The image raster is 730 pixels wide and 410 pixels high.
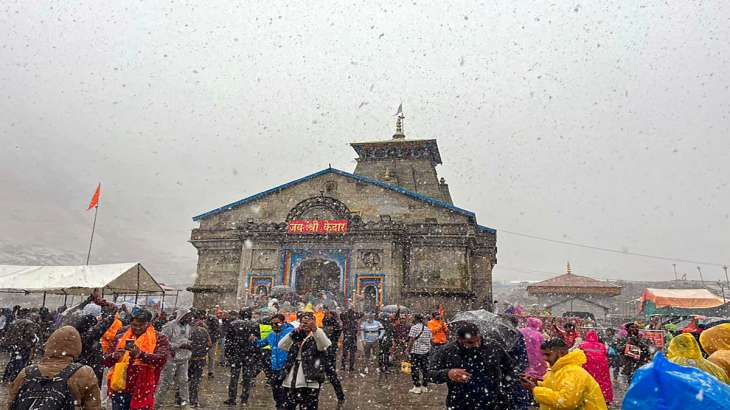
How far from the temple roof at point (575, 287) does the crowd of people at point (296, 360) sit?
1304 inches

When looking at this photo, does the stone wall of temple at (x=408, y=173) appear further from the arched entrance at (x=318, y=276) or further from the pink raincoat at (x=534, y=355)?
the pink raincoat at (x=534, y=355)

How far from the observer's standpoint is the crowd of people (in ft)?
13.2

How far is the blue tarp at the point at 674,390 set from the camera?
1.67m

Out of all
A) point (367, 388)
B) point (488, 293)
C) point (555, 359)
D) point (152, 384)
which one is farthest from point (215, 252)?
point (555, 359)

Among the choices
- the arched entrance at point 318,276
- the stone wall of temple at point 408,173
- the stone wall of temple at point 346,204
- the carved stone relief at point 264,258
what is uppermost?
the stone wall of temple at point 408,173

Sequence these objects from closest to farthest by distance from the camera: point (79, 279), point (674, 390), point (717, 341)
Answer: point (674, 390), point (717, 341), point (79, 279)

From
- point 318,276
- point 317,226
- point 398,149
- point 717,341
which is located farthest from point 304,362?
point 398,149

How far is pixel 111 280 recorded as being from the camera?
1745cm

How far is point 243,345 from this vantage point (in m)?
9.72

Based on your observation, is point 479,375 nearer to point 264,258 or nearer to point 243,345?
point 243,345

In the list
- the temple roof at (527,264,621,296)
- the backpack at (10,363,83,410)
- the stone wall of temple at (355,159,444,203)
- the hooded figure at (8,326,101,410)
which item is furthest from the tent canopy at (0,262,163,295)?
the temple roof at (527,264,621,296)

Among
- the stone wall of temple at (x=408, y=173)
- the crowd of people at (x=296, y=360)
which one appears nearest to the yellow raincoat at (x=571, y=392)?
the crowd of people at (x=296, y=360)

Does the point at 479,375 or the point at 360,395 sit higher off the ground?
the point at 479,375

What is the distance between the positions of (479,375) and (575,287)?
4231 centimetres
